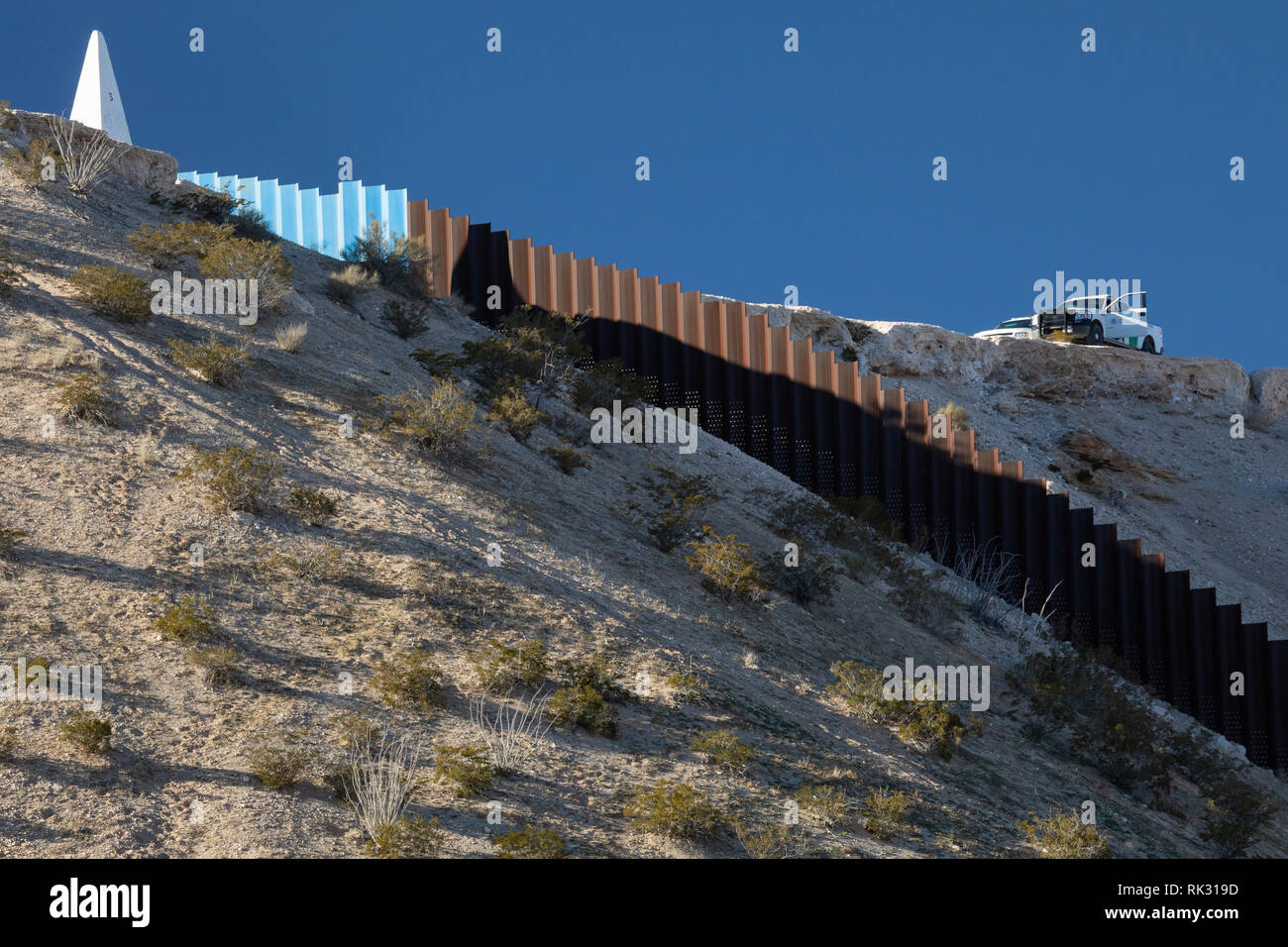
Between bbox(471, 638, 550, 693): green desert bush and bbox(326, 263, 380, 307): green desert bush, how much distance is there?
10588 millimetres

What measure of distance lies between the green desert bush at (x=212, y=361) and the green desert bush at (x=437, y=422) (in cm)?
168

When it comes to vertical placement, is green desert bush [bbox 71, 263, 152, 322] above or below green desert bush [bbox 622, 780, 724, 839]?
above

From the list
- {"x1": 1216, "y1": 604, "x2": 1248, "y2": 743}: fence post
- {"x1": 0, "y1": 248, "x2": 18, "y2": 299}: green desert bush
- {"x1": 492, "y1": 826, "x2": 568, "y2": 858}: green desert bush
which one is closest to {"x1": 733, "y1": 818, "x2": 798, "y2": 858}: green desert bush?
{"x1": 492, "y1": 826, "x2": 568, "y2": 858}: green desert bush

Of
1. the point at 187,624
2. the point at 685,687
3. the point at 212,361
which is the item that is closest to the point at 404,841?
the point at 187,624

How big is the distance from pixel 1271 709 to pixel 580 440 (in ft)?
39.8

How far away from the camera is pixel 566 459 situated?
51.2 feet

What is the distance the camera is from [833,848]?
8.93 m

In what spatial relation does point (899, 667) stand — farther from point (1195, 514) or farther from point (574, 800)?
point (1195, 514)

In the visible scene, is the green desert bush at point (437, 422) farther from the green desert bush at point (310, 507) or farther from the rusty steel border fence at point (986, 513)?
the rusty steel border fence at point (986, 513)

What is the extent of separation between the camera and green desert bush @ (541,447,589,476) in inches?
614

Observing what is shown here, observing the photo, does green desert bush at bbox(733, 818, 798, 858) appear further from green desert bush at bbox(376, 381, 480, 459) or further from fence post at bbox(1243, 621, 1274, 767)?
fence post at bbox(1243, 621, 1274, 767)

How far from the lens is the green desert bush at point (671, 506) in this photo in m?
14.3

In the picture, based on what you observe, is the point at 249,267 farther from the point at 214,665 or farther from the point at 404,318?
A: the point at 214,665
